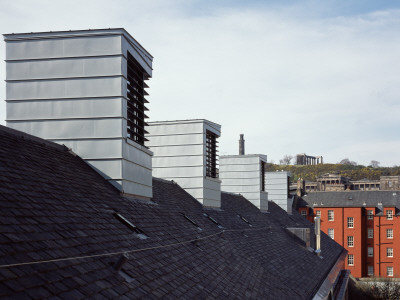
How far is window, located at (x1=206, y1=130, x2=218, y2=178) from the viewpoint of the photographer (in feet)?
68.9

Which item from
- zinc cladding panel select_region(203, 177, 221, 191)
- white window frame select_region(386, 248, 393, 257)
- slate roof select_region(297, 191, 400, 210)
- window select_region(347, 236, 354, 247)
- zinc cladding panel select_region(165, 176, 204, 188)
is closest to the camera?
zinc cladding panel select_region(165, 176, 204, 188)

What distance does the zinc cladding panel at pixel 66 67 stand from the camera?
11.1 metres

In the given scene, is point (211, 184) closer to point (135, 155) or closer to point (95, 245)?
point (135, 155)

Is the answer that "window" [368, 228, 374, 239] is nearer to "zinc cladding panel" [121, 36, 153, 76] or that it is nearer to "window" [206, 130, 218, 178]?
"window" [206, 130, 218, 178]

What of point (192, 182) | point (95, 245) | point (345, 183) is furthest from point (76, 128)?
point (345, 183)

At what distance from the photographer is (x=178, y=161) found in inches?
797

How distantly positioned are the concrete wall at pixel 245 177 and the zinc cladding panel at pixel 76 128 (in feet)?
68.5

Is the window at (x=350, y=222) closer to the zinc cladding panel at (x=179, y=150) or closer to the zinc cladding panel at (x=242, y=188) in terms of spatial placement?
the zinc cladding panel at (x=242, y=188)

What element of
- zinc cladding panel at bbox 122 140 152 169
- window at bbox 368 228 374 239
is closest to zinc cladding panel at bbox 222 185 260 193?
zinc cladding panel at bbox 122 140 152 169

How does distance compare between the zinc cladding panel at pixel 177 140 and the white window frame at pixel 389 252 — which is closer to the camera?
the zinc cladding panel at pixel 177 140

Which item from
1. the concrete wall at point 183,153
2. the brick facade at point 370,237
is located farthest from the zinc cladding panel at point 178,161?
the brick facade at point 370,237

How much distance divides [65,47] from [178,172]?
987 cm

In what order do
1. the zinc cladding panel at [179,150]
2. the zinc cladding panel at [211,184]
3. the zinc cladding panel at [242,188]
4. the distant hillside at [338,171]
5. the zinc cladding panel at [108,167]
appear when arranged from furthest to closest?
the distant hillside at [338,171] → the zinc cladding panel at [242,188] → the zinc cladding panel at [179,150] → the zinc cladding panel at [211,184] → the zinc cladding panel at [108,167]

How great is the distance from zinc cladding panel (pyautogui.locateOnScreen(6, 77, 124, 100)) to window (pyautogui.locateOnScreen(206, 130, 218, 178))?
10.0 metres
